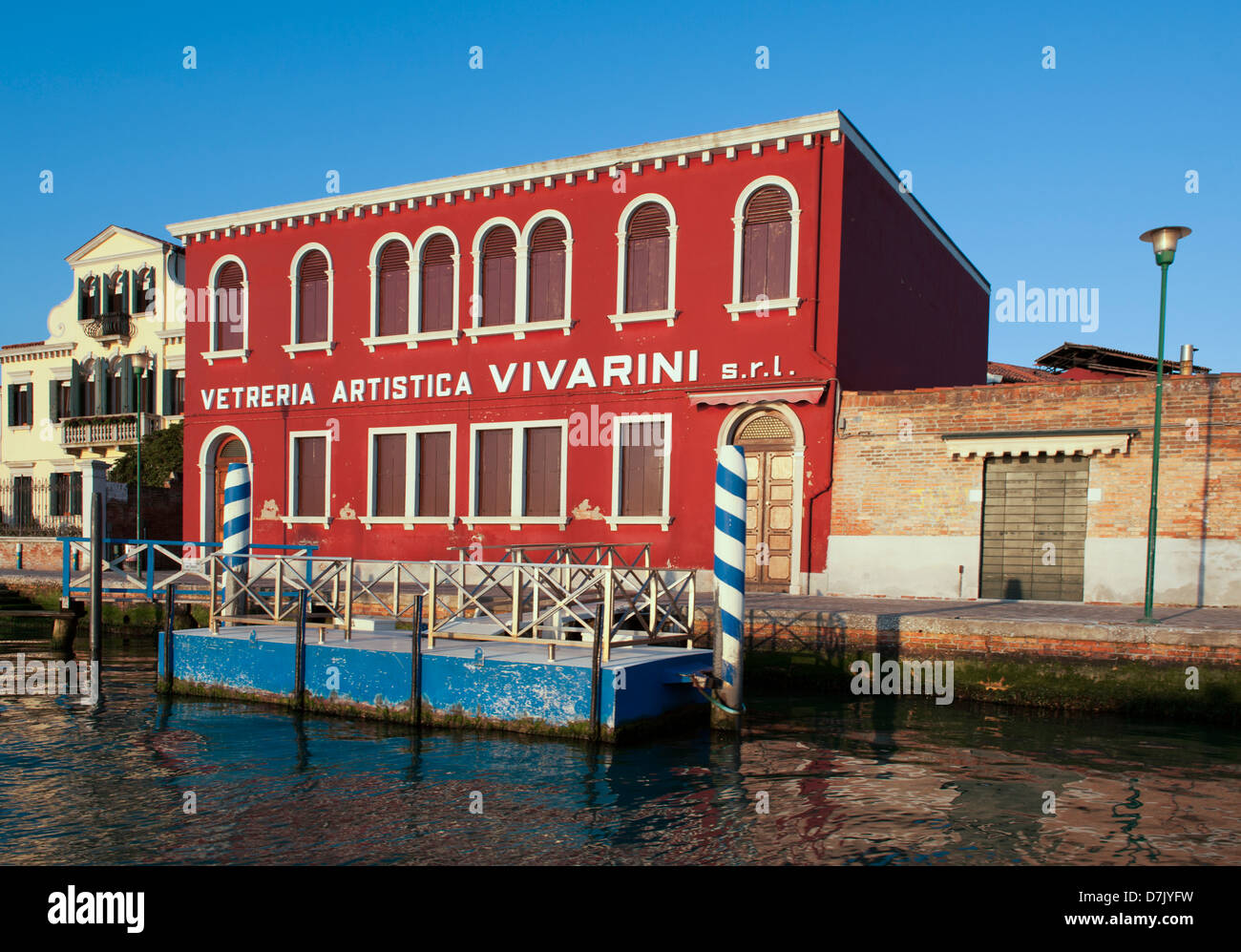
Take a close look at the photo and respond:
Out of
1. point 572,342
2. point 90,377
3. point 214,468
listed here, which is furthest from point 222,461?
point 90,377

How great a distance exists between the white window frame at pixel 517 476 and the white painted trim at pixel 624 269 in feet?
7.30

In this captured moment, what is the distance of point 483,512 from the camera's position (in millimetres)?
18453

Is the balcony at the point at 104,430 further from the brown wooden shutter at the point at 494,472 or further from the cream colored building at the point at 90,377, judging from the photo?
the brown wooden shutter at the point at 494,472

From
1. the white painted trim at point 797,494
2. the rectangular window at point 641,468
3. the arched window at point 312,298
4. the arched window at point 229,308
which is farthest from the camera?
the arched window at point 229,308

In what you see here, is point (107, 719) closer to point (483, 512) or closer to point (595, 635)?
point (595, 635)

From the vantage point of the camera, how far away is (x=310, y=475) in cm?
2030

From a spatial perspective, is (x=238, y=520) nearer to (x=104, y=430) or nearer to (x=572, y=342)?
(x=572, y=342)

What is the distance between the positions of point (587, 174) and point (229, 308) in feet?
30.1

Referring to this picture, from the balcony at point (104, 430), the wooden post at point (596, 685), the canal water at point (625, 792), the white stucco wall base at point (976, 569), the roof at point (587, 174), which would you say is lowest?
the canal water at point (625, 792)

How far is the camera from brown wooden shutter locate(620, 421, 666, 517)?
1689 centimetres

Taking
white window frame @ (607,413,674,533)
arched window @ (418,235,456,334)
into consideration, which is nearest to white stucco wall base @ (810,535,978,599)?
white window frame @ (607,413,674,533)

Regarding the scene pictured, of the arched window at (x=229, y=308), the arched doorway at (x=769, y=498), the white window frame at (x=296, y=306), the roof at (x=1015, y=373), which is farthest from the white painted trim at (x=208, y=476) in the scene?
the roof at (x=1015, y=373)

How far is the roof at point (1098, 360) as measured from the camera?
27.3m
